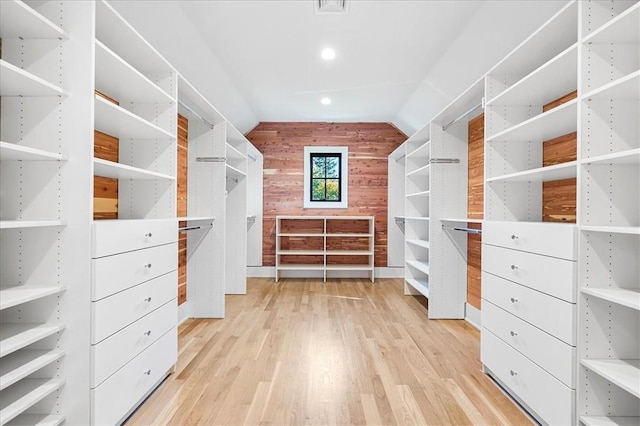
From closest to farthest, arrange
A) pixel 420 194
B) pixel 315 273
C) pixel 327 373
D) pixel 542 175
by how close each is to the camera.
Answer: pixel 542 175, pixel 327 373, pixel 420 194, pixel 315 273

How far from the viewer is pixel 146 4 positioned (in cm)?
228

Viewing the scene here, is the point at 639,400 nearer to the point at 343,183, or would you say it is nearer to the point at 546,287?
the point at 546,287

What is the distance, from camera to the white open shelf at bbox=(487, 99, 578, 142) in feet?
5.80

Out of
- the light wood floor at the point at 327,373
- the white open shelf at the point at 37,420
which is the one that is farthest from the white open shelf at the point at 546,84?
the white open shelf at the point at 37,420

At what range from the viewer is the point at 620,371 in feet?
4.76

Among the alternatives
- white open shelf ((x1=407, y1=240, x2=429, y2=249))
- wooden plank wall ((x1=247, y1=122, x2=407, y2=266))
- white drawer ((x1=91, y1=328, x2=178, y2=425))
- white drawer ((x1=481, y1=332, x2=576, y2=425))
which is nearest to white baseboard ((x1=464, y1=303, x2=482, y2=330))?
white open shelf ((x1=407, y1=240, x2=429, y2=249))

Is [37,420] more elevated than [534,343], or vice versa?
[534,343]

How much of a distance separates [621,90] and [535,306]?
3.44 ft

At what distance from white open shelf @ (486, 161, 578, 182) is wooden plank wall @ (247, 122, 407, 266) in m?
3.67

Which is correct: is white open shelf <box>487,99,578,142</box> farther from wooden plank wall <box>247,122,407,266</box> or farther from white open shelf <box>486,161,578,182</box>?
wooden plank wall <box>247,122,407,266</box>

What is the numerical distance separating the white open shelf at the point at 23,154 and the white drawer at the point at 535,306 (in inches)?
89.2

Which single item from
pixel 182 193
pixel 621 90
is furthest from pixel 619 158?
pixel 182 193

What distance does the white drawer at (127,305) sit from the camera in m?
1.55

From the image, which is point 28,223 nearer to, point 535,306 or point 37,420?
point 37,420
